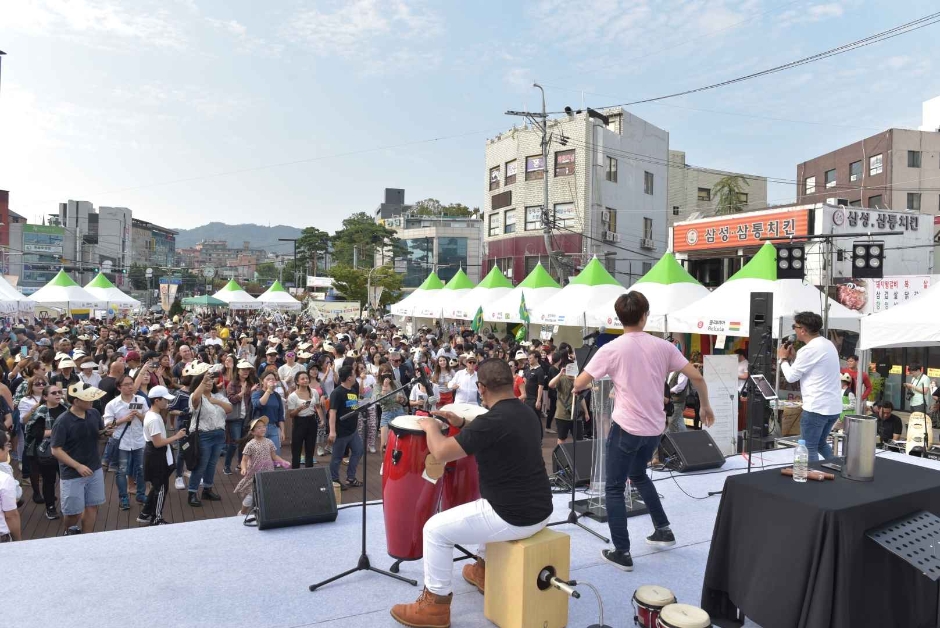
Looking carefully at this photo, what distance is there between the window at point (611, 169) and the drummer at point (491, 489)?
32.7 m

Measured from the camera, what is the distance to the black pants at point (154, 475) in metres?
6.42

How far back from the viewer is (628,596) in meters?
3.67

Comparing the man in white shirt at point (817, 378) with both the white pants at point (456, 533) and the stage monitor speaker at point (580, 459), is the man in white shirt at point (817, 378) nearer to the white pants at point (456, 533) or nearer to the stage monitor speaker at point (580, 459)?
the stage monitor speaker at point (580, 459)

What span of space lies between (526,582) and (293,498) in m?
2.37

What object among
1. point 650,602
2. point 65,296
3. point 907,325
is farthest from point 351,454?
point 65,296

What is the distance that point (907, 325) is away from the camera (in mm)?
8203

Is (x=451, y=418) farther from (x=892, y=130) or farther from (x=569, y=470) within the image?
(x=892, y=130)

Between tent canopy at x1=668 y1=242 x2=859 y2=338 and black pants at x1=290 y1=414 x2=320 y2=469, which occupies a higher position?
tent canopy at x1=668 y1=242 x2=859 y2=338

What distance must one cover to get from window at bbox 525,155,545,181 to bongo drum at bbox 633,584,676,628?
1306 inches

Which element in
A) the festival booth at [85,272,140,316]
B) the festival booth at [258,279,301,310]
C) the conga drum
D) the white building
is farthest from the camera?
the white building

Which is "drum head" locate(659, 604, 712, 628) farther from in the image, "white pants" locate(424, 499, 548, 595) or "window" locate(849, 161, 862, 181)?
"window" locate(849, 161, 862, 181)

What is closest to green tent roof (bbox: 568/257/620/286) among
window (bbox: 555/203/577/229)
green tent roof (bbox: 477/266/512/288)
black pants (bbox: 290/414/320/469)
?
green tent roof (bbox: 477/266/512/288)

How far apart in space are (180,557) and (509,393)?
263cm

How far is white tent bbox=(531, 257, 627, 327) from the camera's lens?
15070mm
